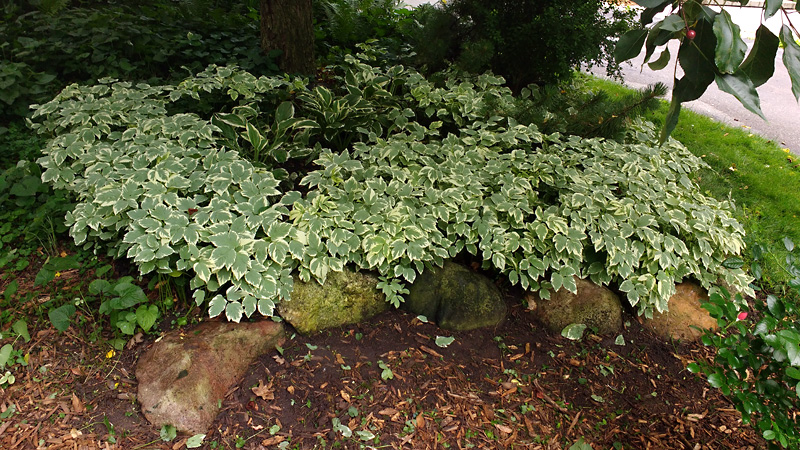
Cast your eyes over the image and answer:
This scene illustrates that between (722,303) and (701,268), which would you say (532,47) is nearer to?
(701,268)

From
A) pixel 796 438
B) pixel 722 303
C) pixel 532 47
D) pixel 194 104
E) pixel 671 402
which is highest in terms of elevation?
pixel 532 47

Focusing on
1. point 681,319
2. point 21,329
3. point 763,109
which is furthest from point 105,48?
point 763,109

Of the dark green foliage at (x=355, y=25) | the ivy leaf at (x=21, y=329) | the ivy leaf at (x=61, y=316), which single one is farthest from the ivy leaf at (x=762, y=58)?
the dark green foliage at (x=355, y=25)

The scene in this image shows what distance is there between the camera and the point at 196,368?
7.64 feet

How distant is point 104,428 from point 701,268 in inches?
134

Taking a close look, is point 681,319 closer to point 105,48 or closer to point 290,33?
point 290,33

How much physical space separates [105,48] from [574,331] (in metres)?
4.60

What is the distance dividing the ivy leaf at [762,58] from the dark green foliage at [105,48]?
398 centimetres

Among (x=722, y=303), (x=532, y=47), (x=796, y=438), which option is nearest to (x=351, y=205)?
(x=722, y=303)

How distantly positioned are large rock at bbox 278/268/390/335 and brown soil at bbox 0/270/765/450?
0.23ft

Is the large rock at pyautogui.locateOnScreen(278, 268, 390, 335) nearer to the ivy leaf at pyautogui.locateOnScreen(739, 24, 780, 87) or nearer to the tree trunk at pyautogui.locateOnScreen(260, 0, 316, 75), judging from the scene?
the ivy leaf at pyautogui.locateOnScreen(739, 24, 780, 87)

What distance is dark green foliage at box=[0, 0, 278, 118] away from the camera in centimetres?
420

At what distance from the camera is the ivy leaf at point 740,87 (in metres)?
1.12

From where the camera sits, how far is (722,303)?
1.73 m
